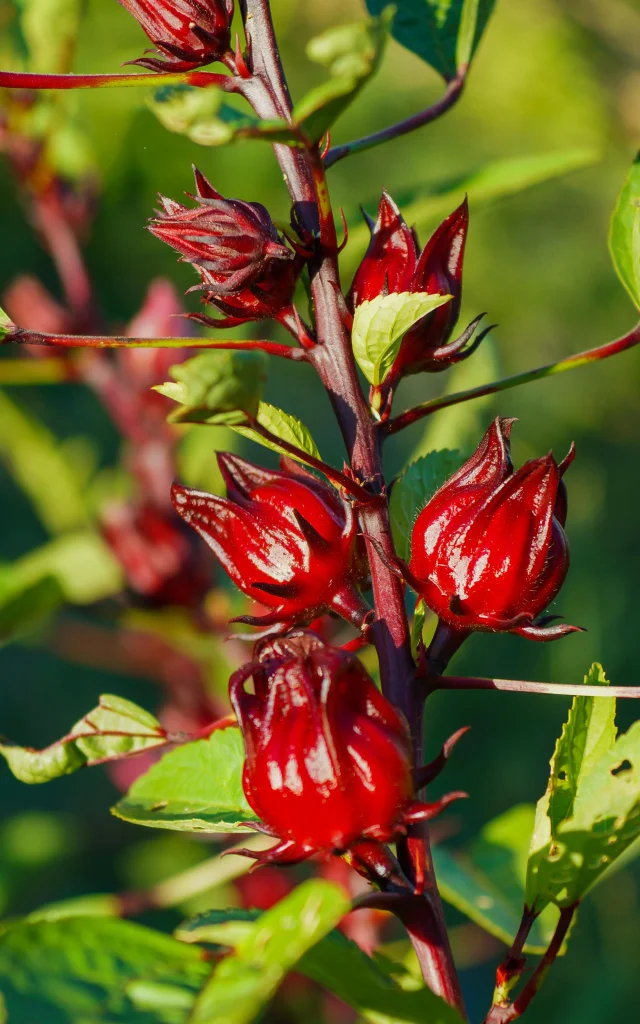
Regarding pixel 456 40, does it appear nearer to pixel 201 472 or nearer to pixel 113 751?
pixel 113 751

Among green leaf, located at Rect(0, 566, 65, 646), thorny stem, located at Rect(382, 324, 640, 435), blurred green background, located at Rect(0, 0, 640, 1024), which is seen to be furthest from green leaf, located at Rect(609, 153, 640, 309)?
blurred green background, located at Rect(0, 0, 640, 1024)

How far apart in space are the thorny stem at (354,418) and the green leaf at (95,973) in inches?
4.2

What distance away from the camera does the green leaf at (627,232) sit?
1.63ft

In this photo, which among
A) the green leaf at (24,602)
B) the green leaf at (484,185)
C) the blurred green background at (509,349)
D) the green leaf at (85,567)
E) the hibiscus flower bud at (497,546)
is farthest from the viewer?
the blurred green background at (509,349)

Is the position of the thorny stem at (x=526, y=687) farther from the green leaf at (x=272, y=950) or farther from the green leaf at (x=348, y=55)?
the green leaf at (x=348, y=55)

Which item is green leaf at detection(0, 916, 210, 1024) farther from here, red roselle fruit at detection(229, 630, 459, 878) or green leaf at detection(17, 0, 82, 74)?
green leaf at detection(17, 0, 82, 74)

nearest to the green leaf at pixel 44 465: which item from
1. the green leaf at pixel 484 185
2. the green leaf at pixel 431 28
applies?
the green leaf at pixel 484 185

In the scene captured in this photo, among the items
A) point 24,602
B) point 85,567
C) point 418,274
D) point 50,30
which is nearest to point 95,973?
point 418,274

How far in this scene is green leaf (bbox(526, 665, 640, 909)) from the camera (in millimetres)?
399

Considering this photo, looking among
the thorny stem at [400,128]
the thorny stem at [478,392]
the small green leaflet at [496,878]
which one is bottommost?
the small green leaflet at [496,878]

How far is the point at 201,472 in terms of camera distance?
1153 millimetres

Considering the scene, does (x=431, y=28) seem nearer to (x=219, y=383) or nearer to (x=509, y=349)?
(x=219, y=383)

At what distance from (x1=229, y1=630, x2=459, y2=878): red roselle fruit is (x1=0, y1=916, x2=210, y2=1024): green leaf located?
70mm

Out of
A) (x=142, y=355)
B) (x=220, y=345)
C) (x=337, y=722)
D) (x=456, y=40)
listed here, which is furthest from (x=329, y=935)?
(x=142, y=355)
